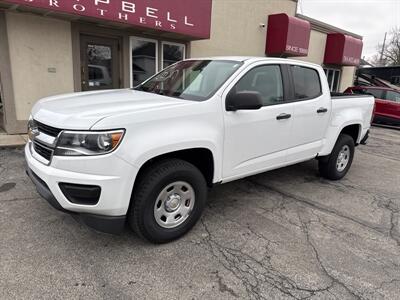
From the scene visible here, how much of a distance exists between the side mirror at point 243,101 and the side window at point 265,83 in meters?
0.26

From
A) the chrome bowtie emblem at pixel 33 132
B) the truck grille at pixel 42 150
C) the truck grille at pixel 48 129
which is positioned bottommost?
the truck grille at pixel 42 150

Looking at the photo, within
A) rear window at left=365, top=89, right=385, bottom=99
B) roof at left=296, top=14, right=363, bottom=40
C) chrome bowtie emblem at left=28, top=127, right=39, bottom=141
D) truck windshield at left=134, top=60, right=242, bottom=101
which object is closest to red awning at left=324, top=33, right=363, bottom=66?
roof at left=296, top=14, right=363, bottom=40

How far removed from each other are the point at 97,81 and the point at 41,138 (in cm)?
617

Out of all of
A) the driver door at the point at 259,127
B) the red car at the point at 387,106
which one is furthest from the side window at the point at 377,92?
the driver door at the point at 259,127

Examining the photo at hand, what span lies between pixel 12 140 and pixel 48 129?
4.68 meters

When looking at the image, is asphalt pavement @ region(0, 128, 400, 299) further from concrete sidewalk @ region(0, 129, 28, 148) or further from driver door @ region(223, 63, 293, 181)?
concrete sidewalk @ region(0, 129, 28, 148)

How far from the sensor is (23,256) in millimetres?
2873

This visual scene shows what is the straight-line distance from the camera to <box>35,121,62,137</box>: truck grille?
8.92 feet

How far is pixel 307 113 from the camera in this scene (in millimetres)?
4340

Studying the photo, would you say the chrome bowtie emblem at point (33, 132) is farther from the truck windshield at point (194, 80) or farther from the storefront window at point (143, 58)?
the storefront window at point (143, 58)

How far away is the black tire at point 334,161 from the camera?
5.12 metres

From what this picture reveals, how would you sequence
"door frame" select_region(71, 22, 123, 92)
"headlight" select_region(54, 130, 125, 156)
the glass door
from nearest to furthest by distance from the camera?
"headlight" select_region(54, 130, 125, 156) → "door frame" select_region(71, 22, 123, 92) → the glass door

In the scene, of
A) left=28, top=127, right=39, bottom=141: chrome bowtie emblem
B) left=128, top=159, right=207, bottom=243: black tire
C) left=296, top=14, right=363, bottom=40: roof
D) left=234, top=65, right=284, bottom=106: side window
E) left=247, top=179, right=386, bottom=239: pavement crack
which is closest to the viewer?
left=128, top=159, right=207, bottom=243: black tire

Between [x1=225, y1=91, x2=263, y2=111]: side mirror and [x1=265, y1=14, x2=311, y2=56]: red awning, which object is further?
[x1=265, y1=14, x2=311, y2=56]: red awning
